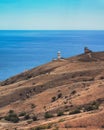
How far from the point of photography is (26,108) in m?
47.0

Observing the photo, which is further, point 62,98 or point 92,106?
point 62,98

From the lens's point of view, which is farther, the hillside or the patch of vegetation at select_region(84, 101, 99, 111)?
the patch of vegetation at select_region(84, 101, 99, 111)

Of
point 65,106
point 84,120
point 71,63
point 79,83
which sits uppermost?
point 71,63

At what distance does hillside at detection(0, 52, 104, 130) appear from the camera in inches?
1202

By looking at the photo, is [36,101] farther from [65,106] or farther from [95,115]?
[95,115]

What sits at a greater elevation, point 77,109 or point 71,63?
point 71,63

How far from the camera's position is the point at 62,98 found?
152ft

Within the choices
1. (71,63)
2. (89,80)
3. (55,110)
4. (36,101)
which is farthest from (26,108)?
(71,63)

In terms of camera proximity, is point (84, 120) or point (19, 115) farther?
point (19, 115)

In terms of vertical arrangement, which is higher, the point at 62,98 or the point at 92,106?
the point at 62,98

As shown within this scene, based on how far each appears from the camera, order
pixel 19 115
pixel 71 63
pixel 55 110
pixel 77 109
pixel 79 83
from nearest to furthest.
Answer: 1. pixel 77 109
2. pixel 55 110
3. pixel 19 115
4. pixel 79 83
5. pixel 71 63

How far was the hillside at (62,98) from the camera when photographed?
30.5m

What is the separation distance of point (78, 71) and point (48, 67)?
14797 mm

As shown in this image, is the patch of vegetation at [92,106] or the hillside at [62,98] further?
the patch of vegetation at [92,106]
